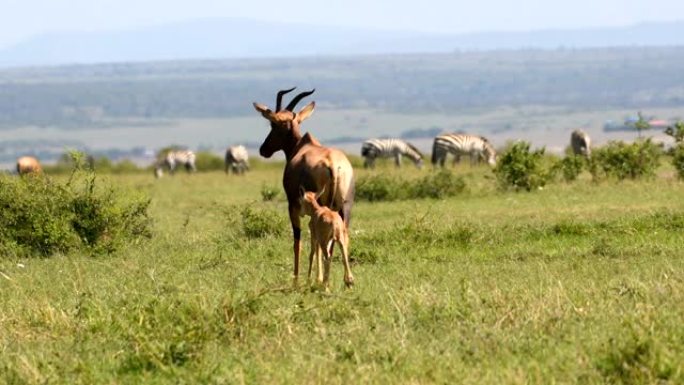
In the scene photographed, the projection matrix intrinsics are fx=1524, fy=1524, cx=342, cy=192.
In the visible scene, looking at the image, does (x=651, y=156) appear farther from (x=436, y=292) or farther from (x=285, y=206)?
(x=436, y=292)

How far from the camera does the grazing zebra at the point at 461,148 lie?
35.9m

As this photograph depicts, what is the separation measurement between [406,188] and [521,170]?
1.64 m

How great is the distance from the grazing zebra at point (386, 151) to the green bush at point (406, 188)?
16.7 metres

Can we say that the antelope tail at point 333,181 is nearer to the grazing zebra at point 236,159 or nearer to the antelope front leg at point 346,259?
the antelope front leg at point 346,259

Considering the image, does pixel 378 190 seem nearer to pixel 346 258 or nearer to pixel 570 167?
pixel 570 167

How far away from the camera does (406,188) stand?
70.7ft

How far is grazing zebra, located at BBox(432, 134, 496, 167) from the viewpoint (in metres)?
35.9

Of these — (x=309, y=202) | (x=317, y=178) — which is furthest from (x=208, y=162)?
(x=309, y=202)

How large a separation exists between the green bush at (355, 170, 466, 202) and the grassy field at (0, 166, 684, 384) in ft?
21.6

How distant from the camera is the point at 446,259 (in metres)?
13.3

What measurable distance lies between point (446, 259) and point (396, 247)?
905 millimetres

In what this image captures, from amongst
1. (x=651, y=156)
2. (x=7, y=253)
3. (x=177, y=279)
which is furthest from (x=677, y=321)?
(x=651, y=156)

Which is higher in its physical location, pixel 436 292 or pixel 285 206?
pixel 436 292

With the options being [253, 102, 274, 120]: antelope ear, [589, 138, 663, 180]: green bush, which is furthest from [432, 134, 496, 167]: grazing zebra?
[253, 102, 274, 120]: antelope ear
